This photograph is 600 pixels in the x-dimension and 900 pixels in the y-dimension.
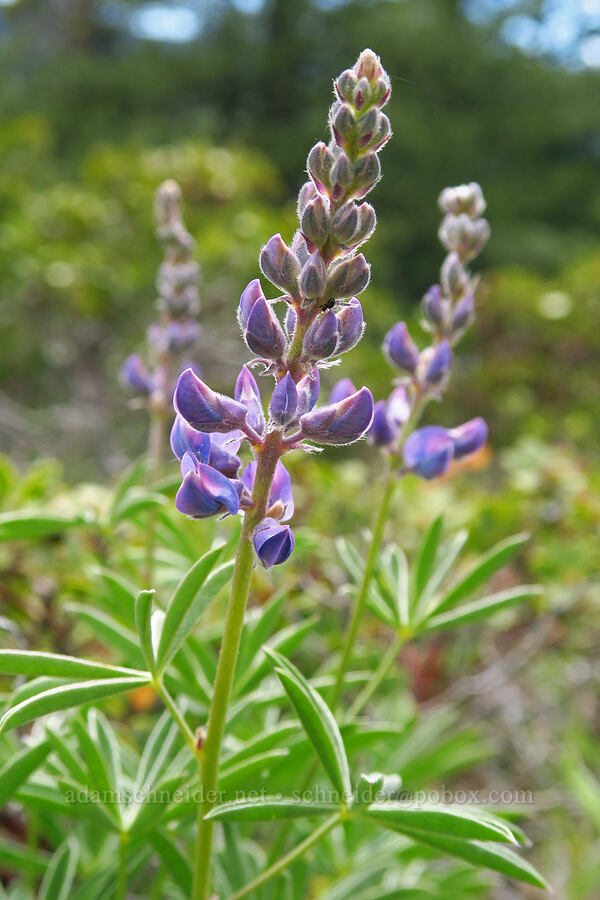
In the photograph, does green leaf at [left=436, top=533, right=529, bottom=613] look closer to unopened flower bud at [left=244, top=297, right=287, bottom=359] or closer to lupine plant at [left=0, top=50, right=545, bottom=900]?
lupine plant at [left=0, top=50, right=545, bottom=900]

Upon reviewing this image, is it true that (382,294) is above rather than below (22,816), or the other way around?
above

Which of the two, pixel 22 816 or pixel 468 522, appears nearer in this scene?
pixel 22 816

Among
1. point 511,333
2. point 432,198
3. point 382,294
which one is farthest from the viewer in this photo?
point 432,198

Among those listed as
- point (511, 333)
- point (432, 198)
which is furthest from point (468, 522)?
point (432, 198)

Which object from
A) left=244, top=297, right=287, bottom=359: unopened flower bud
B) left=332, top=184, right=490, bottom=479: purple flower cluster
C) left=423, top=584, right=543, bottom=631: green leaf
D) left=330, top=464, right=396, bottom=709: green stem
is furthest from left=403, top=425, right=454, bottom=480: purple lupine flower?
left=244, top=297, right=287, bottom=359: unopened flower bud

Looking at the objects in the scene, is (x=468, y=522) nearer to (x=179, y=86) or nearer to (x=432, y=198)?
(x=432, y=198)

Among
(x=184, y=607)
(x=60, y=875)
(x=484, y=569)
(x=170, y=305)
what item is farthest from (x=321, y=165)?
(x=60, y=875)

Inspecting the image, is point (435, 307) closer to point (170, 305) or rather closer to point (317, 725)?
point (170, 305)
